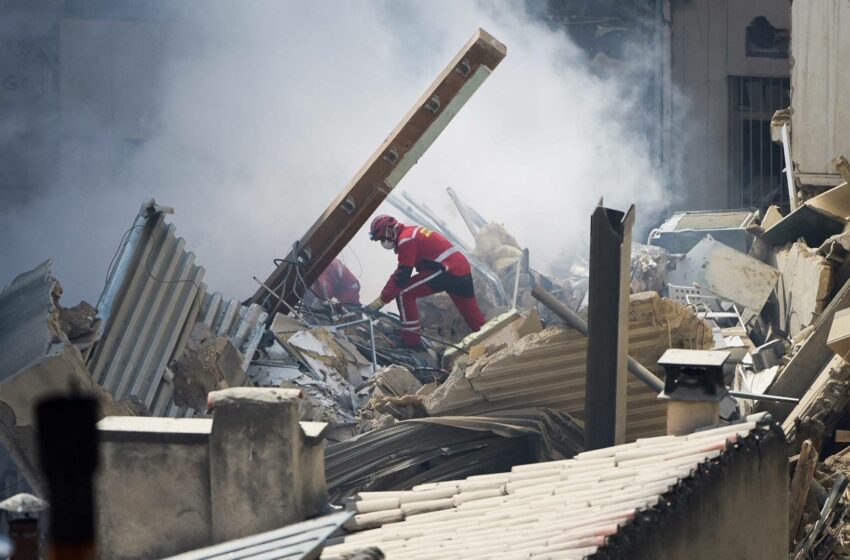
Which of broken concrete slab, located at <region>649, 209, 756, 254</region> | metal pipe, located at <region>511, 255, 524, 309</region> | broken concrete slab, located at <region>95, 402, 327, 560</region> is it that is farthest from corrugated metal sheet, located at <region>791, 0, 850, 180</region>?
broken concrete slab, located at <region>95, 402, 327, 560</region>

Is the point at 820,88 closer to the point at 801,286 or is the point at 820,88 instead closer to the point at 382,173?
the point at 801,286

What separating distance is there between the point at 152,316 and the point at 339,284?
454 centimetres

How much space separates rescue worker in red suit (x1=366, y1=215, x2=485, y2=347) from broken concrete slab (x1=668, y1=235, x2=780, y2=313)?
117 inches

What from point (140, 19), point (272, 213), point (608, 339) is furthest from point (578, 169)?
point (608, 339)

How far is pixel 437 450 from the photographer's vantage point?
1115cm

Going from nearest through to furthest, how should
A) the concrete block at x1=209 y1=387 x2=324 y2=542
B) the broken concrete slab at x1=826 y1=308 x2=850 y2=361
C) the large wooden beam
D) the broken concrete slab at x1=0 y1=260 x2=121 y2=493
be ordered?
the concrete block at x1=209 y1=387 x2=324 y2=542 → the broken concrete slab at x1=0 y1=260 x2=121 y2=493 → the broken concrete slab at x1=826 y1=308 x2=850 y2=361 → the large wooden beam

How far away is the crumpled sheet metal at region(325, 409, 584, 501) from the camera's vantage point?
11.0 m

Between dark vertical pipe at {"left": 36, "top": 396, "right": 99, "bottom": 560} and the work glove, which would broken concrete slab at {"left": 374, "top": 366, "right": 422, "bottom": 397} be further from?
dark vertical pipe at {"left": 36, "top": 396, "right": 99, "bottom": 560}

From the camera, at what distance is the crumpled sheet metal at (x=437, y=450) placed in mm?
10969

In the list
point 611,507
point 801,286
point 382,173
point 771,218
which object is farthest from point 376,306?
point 611,507

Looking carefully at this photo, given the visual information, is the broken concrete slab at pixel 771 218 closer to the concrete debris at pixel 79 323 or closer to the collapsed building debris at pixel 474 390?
the collapsed building debris at pixel 474 390

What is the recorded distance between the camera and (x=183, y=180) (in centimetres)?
2305

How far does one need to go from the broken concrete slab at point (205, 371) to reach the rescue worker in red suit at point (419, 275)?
2.72 meters

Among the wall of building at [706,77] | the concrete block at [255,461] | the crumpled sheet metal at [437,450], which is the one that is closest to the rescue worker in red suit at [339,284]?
the crumpled sheet metal at [437,450]
